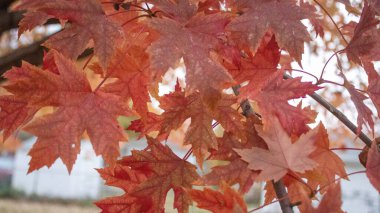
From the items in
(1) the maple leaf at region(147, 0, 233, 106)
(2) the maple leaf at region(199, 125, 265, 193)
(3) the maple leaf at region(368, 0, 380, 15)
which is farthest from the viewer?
(3) the maple leaf at region(368, 0, 380, 15)

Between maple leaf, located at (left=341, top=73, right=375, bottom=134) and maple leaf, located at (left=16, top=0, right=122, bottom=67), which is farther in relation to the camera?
maple leaf, located at (left=341, top=73, right=375, bottom=134)

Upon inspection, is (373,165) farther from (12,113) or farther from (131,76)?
(12,113)

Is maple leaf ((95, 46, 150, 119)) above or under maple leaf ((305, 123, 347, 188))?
above

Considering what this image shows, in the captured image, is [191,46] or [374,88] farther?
[374,88]

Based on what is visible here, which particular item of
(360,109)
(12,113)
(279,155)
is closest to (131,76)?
(12,113)

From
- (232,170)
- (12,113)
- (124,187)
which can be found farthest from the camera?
(124,187)

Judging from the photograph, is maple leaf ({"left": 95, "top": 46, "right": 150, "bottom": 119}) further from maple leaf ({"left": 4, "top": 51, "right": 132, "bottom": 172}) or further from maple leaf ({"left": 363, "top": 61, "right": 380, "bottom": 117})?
maple leaf ({"left": 363, "top": 61, "right": 380, "bottom": 117})

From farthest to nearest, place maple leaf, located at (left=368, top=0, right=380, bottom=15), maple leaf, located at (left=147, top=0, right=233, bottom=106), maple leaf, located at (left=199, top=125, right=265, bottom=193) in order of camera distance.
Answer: maple leaf, located at (left=368, top=0, right=380, bottom=15)
maple leaf, located at (left=199, top=125, right=265, bottom=193)
maple leaf, located at (left=147, top=0, right=233, bottom=106)

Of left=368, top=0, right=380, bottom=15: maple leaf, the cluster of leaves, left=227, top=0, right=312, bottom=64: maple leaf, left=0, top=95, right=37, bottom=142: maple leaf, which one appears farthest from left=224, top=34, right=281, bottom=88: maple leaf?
left=0, top=95, right=37, bottom=142: maple leaf
